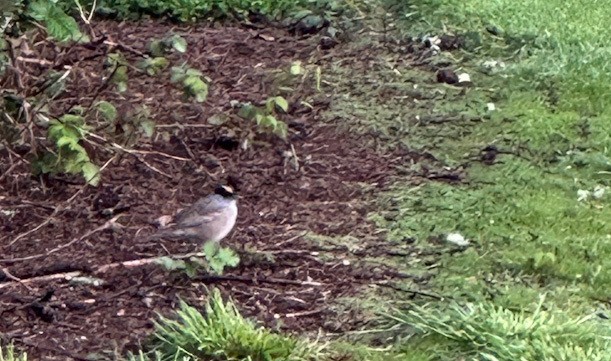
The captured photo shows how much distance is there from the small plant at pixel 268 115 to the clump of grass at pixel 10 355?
2.21m

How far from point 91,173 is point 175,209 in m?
0.41

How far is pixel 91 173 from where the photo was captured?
5.06 metres

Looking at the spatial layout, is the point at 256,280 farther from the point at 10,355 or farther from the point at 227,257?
the point at 10,355

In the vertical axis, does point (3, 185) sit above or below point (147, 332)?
below

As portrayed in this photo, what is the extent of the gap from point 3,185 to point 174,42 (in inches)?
43.0

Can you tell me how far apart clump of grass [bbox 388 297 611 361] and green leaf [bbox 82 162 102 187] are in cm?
165

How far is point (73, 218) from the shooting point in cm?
514

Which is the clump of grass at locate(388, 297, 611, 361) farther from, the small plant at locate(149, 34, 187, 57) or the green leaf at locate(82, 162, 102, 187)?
the small plant at locate(149, 34, 187, 57)

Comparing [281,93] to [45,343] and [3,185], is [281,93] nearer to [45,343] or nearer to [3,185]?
[3,185]

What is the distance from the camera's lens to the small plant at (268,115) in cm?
585

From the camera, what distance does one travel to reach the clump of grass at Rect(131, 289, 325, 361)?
3820 millimetres

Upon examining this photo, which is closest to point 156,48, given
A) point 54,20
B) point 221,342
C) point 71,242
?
point 71,242

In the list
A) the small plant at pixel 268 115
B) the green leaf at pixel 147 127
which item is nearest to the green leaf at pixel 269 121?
the small plant at pixel 268 115

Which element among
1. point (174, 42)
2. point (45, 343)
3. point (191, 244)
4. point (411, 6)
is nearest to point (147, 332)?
A: point (45, 343)
